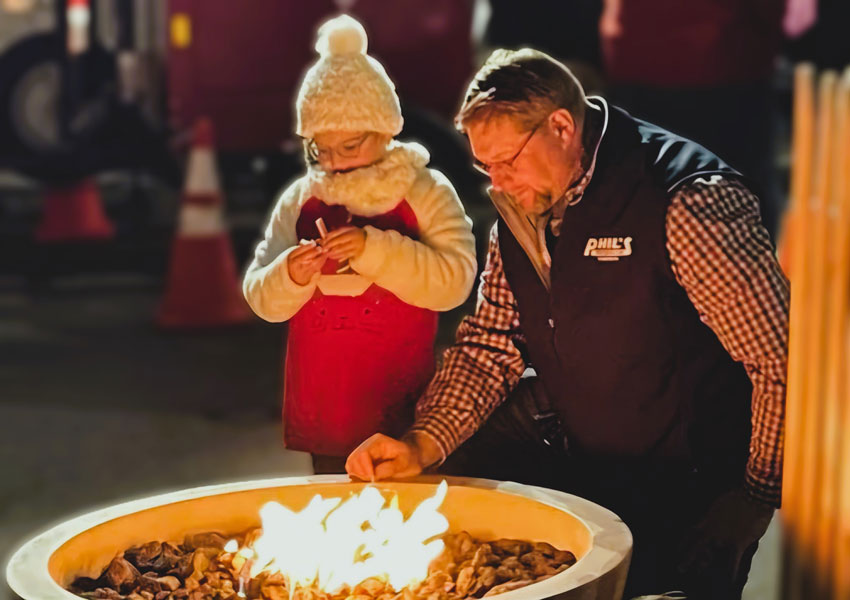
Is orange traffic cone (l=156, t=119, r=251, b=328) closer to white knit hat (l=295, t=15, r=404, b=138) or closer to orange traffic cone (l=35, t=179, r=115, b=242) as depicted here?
orange traffic cone (l=35, t=179, r=115, b=242)

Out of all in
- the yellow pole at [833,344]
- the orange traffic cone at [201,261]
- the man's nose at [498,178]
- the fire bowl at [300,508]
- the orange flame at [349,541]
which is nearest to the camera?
the yellow pole at [833,344]

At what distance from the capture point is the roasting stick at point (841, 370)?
6.40ft

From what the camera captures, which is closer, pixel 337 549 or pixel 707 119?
pixel 337 549

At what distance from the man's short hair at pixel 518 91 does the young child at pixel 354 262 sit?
0.29 meters

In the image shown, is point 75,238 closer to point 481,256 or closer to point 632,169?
point 481,256

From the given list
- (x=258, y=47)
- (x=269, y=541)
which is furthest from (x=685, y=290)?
(x=258, y=47)

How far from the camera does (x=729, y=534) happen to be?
2967 millimetres

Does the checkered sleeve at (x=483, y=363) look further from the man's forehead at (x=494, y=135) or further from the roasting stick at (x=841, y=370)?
the roasting stick at (x=841, y=370)

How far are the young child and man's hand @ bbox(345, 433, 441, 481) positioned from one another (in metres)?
0.26

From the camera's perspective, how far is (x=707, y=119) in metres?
7.50

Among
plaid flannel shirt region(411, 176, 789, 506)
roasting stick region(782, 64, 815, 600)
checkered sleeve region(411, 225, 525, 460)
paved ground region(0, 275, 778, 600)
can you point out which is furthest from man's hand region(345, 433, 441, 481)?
paved ground region(0, 275, 778, 600)

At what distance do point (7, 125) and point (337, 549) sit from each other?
962cm

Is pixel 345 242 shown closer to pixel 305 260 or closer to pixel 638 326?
pixel 305 260

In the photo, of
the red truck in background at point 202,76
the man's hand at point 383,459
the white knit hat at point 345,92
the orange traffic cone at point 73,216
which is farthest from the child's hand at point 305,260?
the orange traffic cone at point 73,216
